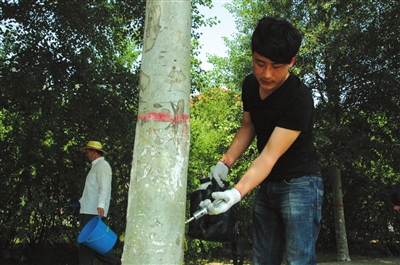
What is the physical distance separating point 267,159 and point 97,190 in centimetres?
495

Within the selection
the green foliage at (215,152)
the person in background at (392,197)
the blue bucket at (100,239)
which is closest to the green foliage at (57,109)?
the green foliage at (215,152)

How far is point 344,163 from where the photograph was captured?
12.1m

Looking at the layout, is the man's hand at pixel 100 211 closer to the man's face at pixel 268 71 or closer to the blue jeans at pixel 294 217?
the blue jeans at pixel 294 217

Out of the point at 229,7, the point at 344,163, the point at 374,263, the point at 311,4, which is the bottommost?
the point at 374,263

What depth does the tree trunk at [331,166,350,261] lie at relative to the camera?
13.4m

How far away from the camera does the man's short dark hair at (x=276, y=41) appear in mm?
2787

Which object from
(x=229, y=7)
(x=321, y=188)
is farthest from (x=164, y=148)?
(x=229, y=7)

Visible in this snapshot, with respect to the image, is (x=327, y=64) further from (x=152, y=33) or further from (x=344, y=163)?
(x=152, y=33)

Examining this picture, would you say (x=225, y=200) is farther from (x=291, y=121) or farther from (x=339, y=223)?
(x=339, y=223)

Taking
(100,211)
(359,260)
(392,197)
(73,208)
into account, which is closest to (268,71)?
(100,211)

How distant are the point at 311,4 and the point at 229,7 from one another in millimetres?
2977

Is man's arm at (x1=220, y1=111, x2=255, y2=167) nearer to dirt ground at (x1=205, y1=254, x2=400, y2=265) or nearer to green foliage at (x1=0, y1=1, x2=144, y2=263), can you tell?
green foliage at (x1=0, y1=1, x2=144, y2=263)

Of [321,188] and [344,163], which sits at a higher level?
[344,163]

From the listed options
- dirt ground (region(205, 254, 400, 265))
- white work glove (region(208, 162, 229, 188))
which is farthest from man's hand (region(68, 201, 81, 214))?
dirt ground (region(205, 254, 400, 265))
